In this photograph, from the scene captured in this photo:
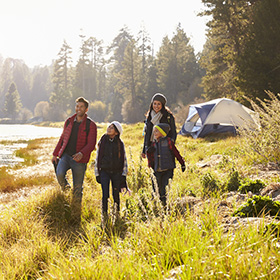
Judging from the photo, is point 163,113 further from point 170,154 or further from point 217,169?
point 217,169

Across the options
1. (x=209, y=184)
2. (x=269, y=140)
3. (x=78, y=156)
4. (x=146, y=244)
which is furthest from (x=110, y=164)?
(x=269, y=140)

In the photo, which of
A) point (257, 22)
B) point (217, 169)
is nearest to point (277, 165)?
point (217, 169)

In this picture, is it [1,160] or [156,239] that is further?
[1,160]

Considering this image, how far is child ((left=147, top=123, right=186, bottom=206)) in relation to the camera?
4234mm

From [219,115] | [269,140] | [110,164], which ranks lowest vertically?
[110,164]

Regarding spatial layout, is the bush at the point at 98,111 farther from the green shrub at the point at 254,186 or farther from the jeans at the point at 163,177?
the green shrub at the point at 254,186

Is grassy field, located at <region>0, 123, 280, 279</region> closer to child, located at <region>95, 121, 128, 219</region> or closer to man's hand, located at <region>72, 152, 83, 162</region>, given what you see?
child, located at <region>95, 121, 128, 219</region>

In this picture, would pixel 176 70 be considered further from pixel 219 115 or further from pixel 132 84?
pixel 219 115

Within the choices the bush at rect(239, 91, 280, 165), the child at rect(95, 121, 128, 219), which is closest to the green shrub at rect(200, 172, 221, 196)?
the bush at rect(239, 91, 280, 165)

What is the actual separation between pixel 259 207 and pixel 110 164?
90.3 inches

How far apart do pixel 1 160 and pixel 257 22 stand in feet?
50.5

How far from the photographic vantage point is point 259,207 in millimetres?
3154

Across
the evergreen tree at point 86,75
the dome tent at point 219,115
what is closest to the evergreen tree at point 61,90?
the evergreen tree at point 86,75

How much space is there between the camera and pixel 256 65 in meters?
14.2
